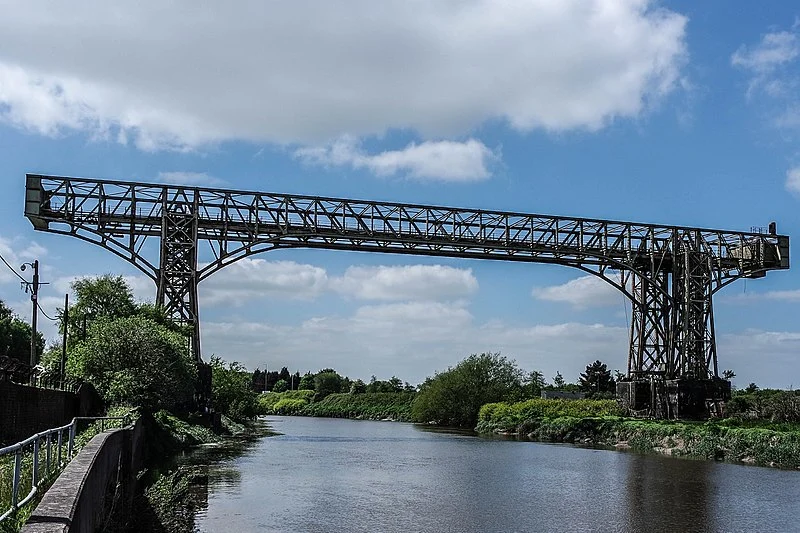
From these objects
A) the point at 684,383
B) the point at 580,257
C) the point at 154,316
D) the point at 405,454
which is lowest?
the point at 405,454

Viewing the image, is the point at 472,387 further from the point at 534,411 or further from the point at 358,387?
the point at 358,387

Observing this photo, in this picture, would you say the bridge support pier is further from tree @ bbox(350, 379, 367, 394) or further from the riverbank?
tree @ bbox(350, 379, 367, 394)

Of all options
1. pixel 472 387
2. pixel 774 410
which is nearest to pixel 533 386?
pixel 472 387

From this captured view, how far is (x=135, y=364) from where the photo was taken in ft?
122

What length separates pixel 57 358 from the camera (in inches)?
1746

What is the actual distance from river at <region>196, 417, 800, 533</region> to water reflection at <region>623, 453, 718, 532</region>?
3 centimetres

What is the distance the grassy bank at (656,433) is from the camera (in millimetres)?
36406

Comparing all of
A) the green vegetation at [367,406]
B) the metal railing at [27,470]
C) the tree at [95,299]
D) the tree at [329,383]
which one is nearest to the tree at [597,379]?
the green vegetation at [367,406]

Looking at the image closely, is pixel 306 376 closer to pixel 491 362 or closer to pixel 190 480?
pixel 491 362

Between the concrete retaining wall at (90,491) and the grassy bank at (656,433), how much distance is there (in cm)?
2703

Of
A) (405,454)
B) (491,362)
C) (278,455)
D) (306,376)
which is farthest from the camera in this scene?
(306,376)

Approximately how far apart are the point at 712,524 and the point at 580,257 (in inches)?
1090

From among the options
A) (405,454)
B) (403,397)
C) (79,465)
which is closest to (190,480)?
(79,465)

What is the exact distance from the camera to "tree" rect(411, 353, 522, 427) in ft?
246
